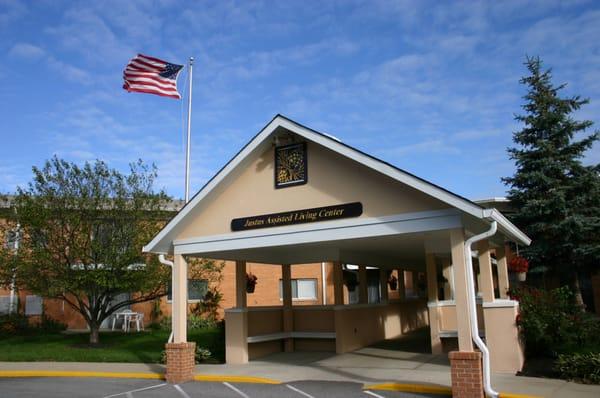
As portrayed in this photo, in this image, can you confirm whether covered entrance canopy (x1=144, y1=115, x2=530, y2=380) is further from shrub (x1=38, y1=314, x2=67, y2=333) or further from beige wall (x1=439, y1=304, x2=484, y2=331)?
shrub (x1=38, y1=314, x2=67, y2=333)

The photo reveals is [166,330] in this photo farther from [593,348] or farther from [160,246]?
[593,348]

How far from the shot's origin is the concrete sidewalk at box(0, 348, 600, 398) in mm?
9922

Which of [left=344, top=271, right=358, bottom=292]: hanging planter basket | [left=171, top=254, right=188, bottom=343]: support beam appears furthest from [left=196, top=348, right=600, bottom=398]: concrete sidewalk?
[left=344, top=271, right=358, bottom=292]: hanging planter basket

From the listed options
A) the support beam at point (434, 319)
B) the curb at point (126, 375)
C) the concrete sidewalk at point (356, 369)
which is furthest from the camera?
the support beam at point (434, 319)

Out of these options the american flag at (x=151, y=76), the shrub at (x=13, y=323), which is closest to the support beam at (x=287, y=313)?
the american flag at (x=151, y=76)

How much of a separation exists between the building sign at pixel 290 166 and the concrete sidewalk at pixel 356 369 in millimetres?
4433

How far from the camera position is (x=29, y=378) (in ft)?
46.4

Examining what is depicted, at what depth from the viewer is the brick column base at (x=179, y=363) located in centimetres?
1266

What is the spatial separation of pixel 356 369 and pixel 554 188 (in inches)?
442

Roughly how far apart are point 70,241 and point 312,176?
440 inches

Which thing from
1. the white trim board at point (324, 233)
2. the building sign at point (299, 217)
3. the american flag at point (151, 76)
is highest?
the american flag at point (151, 76)

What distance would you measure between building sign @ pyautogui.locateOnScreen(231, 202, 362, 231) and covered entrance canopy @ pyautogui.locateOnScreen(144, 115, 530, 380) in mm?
22

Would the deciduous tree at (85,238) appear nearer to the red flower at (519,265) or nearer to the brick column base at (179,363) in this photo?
the brick column base at (179,363)

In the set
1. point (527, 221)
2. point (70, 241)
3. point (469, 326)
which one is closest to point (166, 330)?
point (70, 241)
